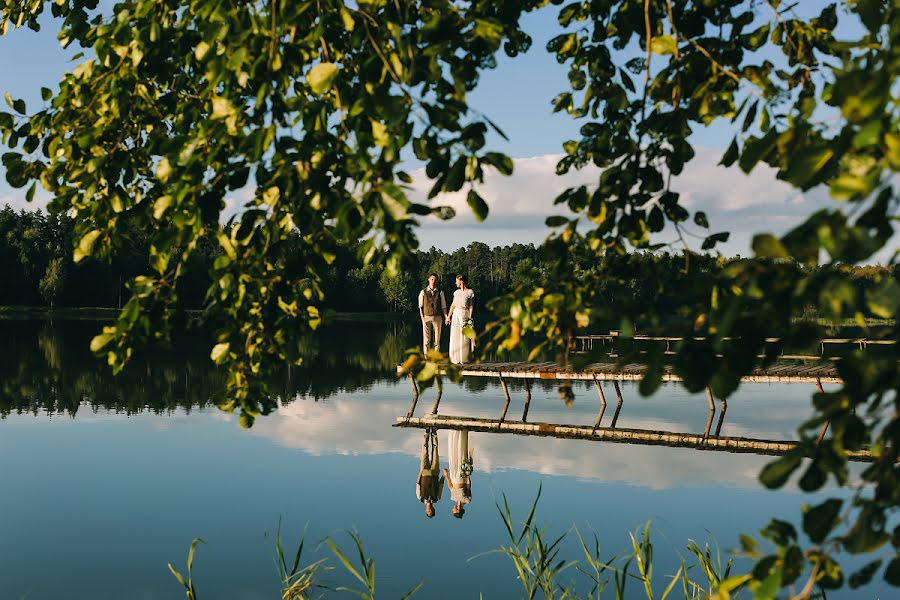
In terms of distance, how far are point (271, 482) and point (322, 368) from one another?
1897 centimetres

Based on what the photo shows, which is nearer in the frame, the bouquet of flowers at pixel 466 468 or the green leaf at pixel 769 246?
the green leaf at pixel 769 246

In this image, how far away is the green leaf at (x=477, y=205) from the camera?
280 cm

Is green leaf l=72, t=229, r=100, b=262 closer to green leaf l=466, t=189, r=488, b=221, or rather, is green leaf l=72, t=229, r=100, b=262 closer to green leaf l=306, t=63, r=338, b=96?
green leaf l=306, t=63, r=338, b=96

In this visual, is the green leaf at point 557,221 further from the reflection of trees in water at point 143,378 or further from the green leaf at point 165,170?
the reflection of trees in water at point 143,378

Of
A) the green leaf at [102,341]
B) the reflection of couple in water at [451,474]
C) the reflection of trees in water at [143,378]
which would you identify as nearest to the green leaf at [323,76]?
the green leaf at [102,341]

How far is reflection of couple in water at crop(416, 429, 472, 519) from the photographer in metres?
12.5

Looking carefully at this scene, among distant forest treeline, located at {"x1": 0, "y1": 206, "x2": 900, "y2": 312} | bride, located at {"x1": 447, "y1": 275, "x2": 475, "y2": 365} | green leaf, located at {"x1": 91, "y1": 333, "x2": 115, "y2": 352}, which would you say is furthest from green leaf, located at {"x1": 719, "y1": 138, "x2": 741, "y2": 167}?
distant forest treeline, located at {"x1": 0, "y1": 206, "x2": 900, "y2": 312}

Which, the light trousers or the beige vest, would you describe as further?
the light trousers

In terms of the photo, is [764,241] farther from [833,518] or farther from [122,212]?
[122,212]

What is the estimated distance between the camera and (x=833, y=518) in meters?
1.94

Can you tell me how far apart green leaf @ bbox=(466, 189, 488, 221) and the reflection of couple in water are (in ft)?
31.2

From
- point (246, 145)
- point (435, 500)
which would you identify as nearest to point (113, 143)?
point (246, 145)

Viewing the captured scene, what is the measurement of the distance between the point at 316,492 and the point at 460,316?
17.4 ft

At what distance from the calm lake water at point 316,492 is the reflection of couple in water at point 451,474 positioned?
6.4 inches
